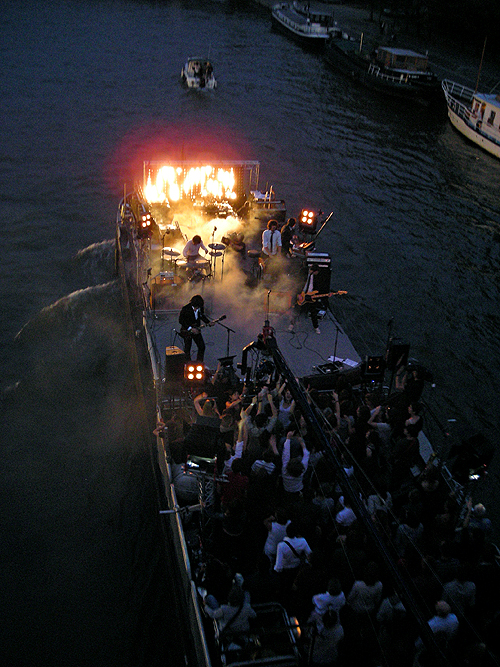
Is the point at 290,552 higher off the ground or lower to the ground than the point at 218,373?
higher

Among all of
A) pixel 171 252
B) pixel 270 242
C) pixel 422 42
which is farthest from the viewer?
pixel 422 42

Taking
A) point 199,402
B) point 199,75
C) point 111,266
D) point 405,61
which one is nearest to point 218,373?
point 199,402

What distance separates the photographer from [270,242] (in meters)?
17.2

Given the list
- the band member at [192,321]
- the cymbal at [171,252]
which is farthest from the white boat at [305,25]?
the band member at [192,321]

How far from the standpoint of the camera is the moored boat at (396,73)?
156 feet

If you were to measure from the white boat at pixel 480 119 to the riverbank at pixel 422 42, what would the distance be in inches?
265

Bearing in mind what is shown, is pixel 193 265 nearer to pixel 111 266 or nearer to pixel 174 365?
pixel 174 365

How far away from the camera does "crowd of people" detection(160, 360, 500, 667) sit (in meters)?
6.67

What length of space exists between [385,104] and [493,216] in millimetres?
22544

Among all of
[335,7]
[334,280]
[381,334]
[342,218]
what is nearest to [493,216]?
[342,218]

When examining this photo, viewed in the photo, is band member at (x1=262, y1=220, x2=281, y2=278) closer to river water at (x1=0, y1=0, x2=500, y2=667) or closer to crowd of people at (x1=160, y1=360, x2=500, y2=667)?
river water at (x1=0, y1=0, x2=500, y2=667)

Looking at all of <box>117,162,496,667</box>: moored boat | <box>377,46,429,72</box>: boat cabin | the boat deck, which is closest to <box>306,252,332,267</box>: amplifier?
<box>117,162,496,667</box>: moored boat

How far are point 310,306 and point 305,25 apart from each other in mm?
63856

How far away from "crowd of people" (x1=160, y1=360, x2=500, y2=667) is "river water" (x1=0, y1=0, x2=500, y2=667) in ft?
10.5
